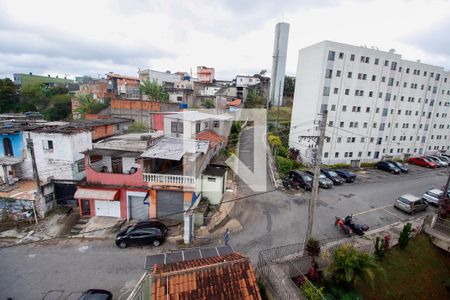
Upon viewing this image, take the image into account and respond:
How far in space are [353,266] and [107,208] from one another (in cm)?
1765

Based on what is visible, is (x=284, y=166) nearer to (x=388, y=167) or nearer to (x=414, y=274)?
(x=414, y=274)

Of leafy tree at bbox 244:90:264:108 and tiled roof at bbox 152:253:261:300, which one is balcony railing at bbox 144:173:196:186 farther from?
leafy tree at bbox 244:90:264:108

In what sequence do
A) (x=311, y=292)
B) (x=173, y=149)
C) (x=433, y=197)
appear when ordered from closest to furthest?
(x=311, y=292)
(x=173, y=149)
(x=433, y=197)

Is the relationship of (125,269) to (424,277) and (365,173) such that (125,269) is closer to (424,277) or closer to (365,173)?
(424,277)

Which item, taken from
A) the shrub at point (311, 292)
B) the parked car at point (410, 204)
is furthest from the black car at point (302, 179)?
the shrub at point (311, 292)

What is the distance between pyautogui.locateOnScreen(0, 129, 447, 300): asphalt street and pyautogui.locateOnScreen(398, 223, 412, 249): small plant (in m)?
2.73

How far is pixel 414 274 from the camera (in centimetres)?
1405

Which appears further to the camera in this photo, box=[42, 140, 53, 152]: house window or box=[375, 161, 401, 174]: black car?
box=[375, 161, 401, 174]: black car

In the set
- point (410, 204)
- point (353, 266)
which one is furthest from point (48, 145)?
point (410, 204)

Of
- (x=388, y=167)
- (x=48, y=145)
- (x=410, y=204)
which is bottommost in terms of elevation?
(x=388, y=167)

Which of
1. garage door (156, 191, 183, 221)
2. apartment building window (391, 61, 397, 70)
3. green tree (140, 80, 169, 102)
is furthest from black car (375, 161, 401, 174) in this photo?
green tree (140, 80, 169, 102)

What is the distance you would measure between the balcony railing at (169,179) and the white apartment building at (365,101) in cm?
1956

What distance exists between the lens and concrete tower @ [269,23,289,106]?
196 feet

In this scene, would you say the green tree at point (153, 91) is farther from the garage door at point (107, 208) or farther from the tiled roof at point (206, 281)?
the tiled roof at point (206, 281)
